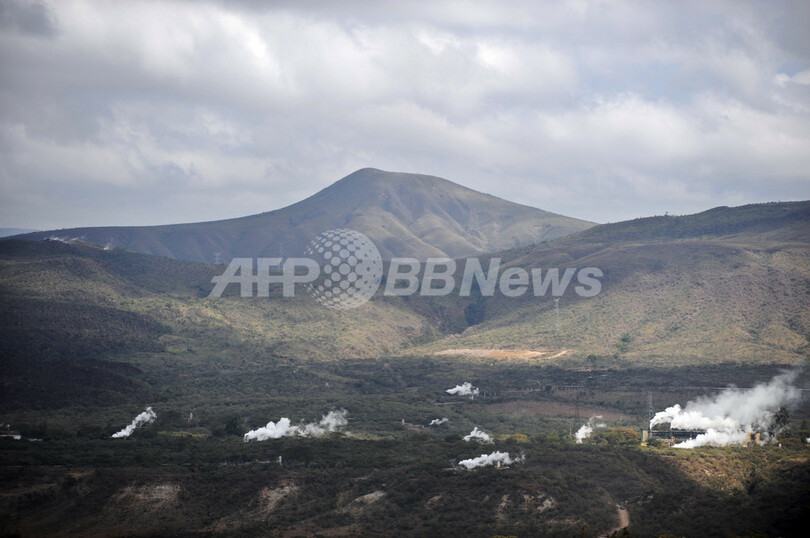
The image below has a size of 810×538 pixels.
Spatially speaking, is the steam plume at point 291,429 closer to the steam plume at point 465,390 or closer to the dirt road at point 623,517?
the steam plume at point 465,390

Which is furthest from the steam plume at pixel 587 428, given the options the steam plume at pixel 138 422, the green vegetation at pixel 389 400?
the steam plume at pixel 138 422

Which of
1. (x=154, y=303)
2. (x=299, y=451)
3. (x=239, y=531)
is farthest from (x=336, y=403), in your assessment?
(x=154, y=303)

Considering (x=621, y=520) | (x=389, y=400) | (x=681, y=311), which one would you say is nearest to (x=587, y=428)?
(x=389, y=400)

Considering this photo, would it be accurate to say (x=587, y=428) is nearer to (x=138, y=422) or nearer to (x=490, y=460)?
(x=490, y=460)

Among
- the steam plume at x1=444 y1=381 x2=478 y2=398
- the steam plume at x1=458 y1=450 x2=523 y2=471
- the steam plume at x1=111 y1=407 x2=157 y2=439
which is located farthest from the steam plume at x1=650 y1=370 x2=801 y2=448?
the steam plume at x1=111 y1=407 x2=157 y2=439

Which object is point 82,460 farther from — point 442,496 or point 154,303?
point 154,303

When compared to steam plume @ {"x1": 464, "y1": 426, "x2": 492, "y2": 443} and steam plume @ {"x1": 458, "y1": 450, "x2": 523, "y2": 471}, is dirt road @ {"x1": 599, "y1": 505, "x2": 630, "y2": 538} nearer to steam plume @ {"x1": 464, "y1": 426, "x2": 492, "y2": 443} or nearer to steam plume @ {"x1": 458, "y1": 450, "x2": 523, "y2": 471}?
steam plume @ {"x1": 458, "y1": 450, "x2": 523, "y2": 471}
